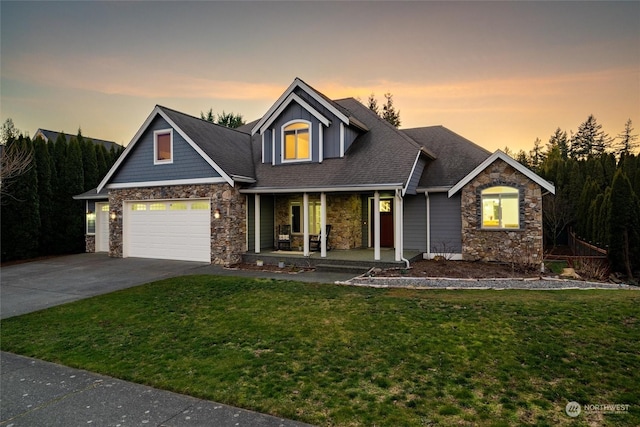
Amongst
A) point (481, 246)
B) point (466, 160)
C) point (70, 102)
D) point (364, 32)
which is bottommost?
point (481, 246)

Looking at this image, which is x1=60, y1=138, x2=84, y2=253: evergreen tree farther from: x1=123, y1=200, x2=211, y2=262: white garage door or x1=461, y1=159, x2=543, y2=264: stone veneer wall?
x1=461, y1=159, x2=543, y2=264: stone veneer wall

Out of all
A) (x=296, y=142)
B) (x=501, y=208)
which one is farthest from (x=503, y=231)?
(x=296, y=142)

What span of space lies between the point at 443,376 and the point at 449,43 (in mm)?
13964

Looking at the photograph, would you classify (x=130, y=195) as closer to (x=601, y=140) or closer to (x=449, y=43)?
(x=449, y=43)

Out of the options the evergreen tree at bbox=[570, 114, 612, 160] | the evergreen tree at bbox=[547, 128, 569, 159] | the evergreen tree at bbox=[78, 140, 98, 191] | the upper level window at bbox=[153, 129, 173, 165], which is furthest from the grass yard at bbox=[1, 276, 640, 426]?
the evergreen tree at bbox=[547, 128, 569, 159]

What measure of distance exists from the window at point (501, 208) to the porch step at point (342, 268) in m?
4.85

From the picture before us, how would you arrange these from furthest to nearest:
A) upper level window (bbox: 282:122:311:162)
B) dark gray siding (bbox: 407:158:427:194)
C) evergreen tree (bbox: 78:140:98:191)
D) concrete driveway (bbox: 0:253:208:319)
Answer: evergreen tree (bbox: 78:140:98:191) → upper level window (bbox: 282:122:311:162) → dark gray siding (bbox: 407:158:427:194) → concrete driveway (bbox: 0:253:208:319)

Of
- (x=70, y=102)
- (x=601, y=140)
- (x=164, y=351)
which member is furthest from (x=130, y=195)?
(x=601, y=140)

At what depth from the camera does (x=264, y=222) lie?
14688 mm

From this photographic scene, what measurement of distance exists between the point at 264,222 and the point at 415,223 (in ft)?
20.6

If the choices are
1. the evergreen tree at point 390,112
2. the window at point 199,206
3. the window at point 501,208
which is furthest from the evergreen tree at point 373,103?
the window at point 199,206

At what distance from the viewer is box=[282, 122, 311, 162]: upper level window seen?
14.0 metres

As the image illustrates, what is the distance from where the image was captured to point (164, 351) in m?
4.93

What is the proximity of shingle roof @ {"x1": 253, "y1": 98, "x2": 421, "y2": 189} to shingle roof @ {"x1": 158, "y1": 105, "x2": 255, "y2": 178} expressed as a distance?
2.37 feet
